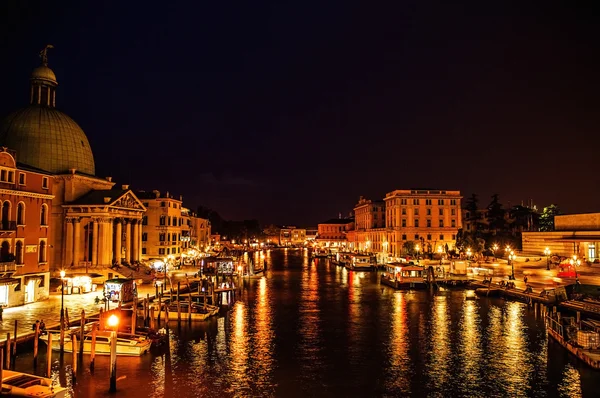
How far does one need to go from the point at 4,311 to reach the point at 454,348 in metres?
38.3

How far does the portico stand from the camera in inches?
2552

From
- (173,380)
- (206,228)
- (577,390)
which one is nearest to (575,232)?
(577,390)

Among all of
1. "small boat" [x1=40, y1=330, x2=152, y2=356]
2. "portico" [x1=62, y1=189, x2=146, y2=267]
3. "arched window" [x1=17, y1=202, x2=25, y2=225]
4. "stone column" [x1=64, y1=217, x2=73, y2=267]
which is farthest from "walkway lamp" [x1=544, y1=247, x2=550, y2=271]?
"arched window" [x1=17, y1=202, x2=25, y2=225]

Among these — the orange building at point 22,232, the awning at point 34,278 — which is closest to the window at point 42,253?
the orange building at point 22,232

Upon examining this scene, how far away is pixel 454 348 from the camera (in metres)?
35.0

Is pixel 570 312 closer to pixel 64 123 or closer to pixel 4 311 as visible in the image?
pixel 4 311

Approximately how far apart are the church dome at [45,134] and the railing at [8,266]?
1024 inches

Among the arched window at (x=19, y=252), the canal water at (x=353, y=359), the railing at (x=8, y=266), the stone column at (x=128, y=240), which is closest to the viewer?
the canal water at (x=353, y=359)

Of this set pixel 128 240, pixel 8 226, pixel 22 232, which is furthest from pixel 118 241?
pixel 8 226

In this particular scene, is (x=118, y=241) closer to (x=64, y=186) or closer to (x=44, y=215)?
(x=64, y=186)

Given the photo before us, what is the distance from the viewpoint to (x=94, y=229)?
64.9 metres

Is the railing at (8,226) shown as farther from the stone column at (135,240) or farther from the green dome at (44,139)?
the stone column at (135,240)

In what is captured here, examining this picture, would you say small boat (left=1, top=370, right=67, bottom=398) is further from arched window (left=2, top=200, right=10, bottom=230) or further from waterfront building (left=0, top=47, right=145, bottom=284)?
waterfront building (left=0, top=47, right=145, bottom=284)

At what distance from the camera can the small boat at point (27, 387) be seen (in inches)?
849
